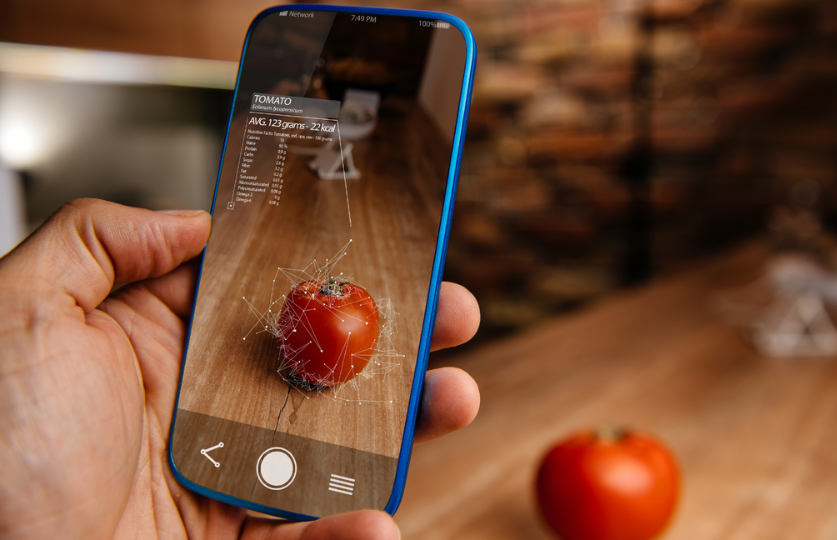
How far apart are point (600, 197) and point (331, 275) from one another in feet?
4.76

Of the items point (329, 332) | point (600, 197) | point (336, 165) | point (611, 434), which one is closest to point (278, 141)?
point (336, 165)

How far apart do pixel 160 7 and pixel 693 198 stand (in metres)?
1.51

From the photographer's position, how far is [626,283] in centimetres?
174

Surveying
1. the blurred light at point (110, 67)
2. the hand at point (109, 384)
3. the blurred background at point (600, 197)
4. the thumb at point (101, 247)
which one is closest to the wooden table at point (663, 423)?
the blurred background at point (600, 197)

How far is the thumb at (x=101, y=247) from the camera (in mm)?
393

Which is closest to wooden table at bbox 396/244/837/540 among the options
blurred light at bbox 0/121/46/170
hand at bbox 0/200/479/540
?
hand at bbox 0/200/479/540

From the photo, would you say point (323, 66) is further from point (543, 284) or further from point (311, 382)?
point (543, 284)

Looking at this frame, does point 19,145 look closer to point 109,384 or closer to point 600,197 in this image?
point 109,384

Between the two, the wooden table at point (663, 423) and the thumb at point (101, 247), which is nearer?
the thumb at point (101, 247)

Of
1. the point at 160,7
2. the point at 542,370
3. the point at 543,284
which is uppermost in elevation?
the point at 160,7

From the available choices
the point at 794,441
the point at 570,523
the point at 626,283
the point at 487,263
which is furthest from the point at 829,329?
the point at 487,263

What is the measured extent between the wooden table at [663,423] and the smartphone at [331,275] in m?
0.23

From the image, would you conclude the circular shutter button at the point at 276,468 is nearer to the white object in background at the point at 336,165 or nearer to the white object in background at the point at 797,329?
the white object in background at the point at 336,165

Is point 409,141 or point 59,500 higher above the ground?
point 409,141
